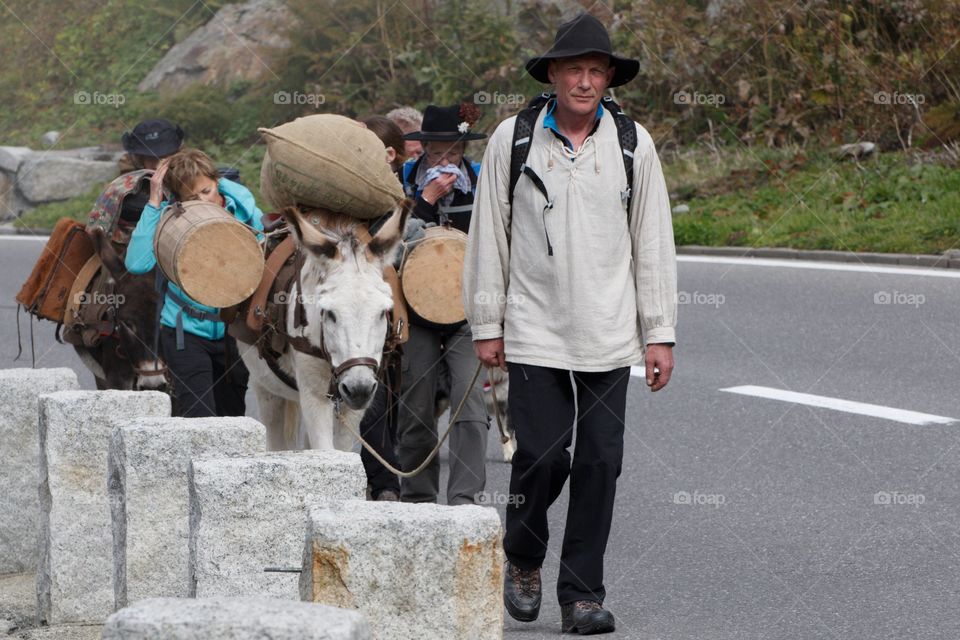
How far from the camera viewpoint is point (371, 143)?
7.40m

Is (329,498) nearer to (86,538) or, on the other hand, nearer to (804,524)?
(86,538)

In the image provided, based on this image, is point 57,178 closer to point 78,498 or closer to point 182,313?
point 182,313

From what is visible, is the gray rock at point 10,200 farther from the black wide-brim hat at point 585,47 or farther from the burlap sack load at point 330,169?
the black wide-brim hat at point 585,47

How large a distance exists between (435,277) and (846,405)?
438 centimetres

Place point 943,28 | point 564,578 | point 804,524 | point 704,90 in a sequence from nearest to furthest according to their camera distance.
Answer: point 564,578 → point 804,524 → point 943,28 → point 704,90

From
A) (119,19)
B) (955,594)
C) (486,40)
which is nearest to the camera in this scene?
(955,594)

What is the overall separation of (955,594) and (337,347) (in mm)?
2727

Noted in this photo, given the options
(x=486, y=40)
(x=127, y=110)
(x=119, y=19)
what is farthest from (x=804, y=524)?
(x=119, y=19)

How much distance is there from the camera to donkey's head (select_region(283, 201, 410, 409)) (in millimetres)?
6559

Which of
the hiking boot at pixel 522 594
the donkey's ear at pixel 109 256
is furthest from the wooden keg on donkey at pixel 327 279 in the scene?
the donkey's ear at pixel 109 256

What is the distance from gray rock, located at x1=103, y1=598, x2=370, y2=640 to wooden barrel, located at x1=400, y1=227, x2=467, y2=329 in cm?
410

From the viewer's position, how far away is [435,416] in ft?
25.9

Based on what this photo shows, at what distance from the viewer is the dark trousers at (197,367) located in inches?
322

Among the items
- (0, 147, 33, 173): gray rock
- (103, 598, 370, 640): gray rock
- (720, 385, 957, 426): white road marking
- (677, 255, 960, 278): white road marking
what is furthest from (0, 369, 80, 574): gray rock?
(0, 147, 33, 173): gray rock
